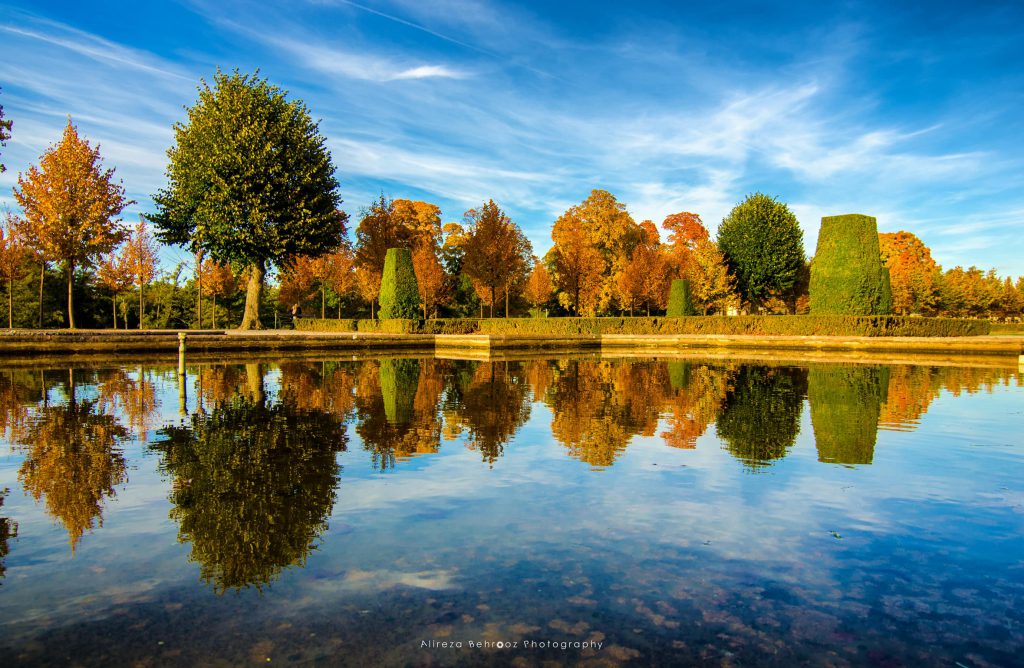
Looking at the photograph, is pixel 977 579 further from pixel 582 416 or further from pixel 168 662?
pixel 582 416

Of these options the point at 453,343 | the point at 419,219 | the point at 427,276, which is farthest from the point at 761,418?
the point at 419,219

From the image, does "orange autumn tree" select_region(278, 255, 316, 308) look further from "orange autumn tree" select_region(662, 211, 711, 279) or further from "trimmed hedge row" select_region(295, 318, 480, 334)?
"orange autumn tree" select_region(662, 211, 711, 279)

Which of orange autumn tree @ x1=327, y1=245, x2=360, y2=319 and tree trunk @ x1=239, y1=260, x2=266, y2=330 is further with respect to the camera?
orange autumn tree @ x1=327, y1=245, x2=360, y2=319

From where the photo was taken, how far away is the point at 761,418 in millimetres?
9117

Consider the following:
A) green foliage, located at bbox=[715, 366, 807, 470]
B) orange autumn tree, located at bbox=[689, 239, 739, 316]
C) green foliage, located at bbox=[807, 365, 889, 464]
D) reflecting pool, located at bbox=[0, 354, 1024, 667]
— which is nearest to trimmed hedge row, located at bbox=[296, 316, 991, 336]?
orange autumn tree, located at bbox=[689, 239, 739, 316]

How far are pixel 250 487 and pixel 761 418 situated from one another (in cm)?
696

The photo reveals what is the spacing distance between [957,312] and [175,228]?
65.1 metres

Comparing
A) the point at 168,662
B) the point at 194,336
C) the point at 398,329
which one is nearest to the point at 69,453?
the point at 168,662

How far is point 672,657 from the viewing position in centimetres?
273

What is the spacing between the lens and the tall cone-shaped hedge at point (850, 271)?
31.4 m

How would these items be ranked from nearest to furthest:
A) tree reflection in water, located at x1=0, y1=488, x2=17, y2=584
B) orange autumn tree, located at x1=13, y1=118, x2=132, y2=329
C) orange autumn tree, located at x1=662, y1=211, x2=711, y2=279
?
tree reflection in water, located at x1=0, y1=488, x2=17, y2=584 → orange autumn tree, located at x1=13, y1=118, x2=132, y2=329 → orange autumn tree, located at x1=662, y1=211, x2=711, y2=279

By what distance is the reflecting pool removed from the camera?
2.88 m

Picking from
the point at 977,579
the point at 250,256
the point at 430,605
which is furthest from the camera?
the point at 250,256

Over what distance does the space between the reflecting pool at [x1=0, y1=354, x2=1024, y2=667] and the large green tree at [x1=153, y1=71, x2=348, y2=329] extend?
23.5 metres
